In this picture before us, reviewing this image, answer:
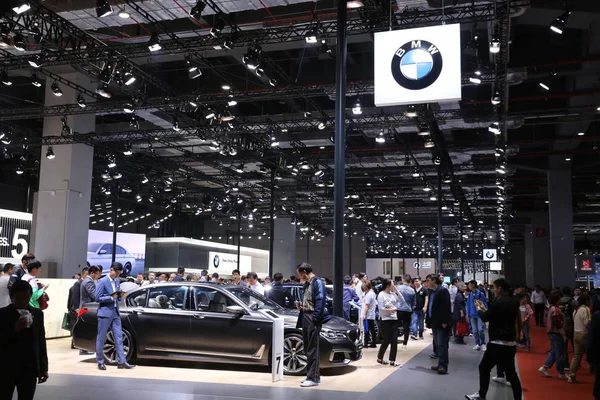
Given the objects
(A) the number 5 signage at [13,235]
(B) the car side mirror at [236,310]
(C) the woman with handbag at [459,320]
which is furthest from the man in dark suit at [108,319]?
(A) the number 5 signage at [13,235]

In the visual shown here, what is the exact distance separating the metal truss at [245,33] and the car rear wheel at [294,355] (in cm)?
646

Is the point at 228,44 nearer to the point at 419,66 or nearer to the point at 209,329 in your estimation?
the point at 419,66

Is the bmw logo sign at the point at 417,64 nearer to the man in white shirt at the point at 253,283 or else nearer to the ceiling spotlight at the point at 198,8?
the ceiling spotlight at the point at 198,8

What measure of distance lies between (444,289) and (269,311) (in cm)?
301

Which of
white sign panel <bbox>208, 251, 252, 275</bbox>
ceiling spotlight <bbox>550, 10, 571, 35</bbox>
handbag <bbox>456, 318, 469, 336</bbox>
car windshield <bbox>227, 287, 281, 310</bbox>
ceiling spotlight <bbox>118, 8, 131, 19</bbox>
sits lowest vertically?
handbag <bbox>456, 318, 469, 336</bbox>

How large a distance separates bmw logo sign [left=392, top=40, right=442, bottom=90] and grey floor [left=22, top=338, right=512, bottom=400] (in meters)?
4.44

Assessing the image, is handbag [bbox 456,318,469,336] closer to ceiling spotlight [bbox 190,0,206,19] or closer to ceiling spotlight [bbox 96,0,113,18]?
ceiling spotlight [bbox 190,0,206,19]

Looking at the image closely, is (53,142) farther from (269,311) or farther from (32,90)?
(269,311)

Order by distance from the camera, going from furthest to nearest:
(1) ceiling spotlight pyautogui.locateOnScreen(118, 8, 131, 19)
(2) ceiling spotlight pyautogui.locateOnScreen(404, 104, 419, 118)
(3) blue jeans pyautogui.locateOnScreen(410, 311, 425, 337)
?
(2) ceiling spotlight pyautogui.locateOnScreen(404, 104, 419, 118) → (3) blue jeans pyautogui.locateOnScreen(410, 311, 425, 337) → (1) ceiling spotlight pyautogui.locateOnScreen(118, 8, 131, 19)

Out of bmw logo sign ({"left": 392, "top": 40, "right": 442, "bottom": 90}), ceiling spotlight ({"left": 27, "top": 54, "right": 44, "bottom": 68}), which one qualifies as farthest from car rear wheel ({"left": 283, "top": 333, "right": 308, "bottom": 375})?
ceiling spotlight ({"left": 27, "top": 54, "right": 44, "bottom": 68})

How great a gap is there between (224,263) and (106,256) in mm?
9330

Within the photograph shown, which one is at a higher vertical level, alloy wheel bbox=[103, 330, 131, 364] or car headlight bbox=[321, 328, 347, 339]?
car headlight bbox=[321, 328, 347, 339]

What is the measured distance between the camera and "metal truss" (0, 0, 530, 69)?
1163 cm

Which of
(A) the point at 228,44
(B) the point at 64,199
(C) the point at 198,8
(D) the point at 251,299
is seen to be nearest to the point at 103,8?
(C) the point at 198,8
